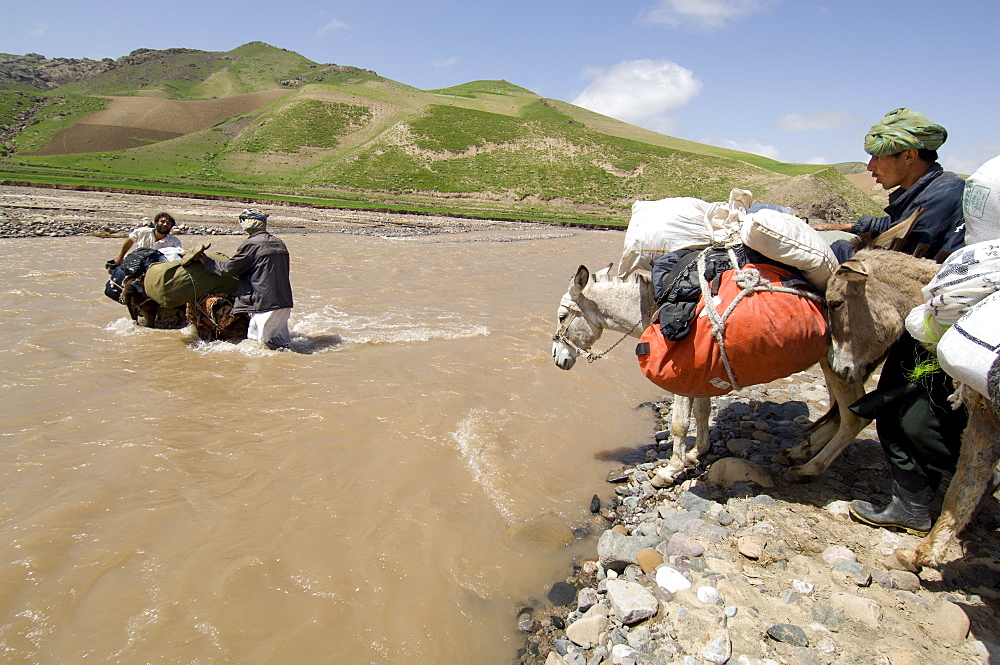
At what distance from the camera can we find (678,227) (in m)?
4.80

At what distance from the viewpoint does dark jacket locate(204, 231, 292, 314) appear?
879 cm

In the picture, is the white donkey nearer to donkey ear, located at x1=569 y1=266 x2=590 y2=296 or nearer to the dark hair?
donkey ear, located at x1=569 y1=266 x2=590 y2=296

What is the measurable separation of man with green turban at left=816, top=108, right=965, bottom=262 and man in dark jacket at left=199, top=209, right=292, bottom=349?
8.07m

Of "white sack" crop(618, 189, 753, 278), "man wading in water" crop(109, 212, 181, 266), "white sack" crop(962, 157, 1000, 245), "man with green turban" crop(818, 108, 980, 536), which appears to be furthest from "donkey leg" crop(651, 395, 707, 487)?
"man wading in water" crop(109, 212, 181, 266)

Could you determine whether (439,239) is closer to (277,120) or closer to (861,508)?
(861,508)

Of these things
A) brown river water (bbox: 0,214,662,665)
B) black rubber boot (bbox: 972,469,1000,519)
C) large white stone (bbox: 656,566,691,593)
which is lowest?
brown river water (bbox: 0,214,662,665)

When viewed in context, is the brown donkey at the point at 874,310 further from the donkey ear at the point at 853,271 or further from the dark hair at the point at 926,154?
the dark hair at the point at 926,154


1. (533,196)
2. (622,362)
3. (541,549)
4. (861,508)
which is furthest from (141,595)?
(533,196)

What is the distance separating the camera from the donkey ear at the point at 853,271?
3793mm

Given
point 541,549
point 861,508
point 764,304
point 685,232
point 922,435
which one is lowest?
point 541,549

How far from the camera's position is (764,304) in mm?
4059

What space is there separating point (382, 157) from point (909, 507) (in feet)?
283

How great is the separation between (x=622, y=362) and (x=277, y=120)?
100 metres

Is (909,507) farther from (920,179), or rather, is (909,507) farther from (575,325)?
(575,325)
